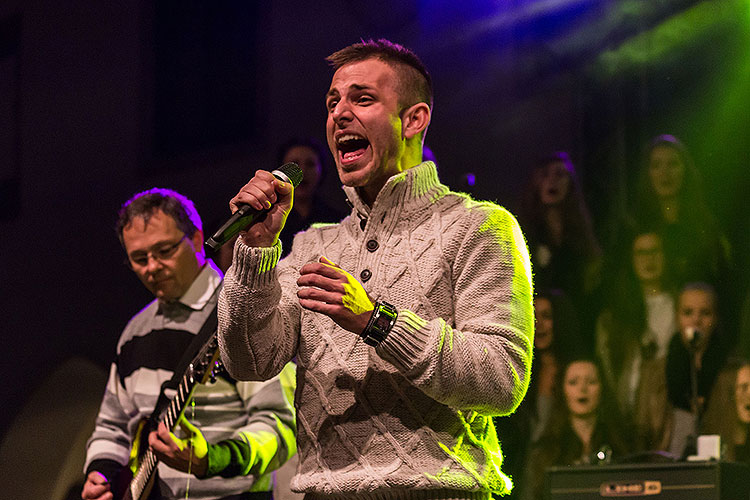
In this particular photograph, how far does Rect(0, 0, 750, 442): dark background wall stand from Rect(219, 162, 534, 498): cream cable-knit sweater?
2689 millimetres

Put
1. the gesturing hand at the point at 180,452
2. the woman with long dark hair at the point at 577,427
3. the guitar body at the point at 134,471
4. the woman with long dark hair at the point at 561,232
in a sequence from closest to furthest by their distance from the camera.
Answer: the gesturing hand at the point at 180,452 → the guitar body at the point at 134,471 → the woman with long dark hair at the point at 577,427 → the woman with long dark hair at the point at 561,232

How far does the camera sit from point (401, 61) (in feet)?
6.49

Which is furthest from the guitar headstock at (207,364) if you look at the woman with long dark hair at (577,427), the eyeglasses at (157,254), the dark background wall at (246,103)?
the dark background wall at (246,103)

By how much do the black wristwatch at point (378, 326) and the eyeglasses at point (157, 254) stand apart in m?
1.80

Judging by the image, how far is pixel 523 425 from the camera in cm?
385

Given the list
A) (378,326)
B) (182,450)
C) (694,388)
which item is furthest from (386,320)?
(694,388)

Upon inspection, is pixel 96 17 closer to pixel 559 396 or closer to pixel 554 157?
pixel 554 157

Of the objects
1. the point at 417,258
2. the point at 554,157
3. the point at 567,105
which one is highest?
the point at 567,105

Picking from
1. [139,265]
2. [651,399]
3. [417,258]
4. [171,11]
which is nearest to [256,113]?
[171,11]

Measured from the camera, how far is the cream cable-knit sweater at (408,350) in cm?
158

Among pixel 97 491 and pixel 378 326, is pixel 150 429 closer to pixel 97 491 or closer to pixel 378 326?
pixel 97 491

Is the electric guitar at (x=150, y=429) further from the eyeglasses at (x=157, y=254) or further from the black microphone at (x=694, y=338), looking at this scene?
the black microphone at (x=694, y=338)

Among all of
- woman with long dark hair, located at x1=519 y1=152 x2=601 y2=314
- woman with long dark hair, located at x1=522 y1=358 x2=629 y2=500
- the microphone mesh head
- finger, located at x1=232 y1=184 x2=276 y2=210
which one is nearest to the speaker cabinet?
woman with long dark hair, located at x1=522 y1=358 x2=629 y2=500

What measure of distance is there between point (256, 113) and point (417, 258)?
3591 millimetres
